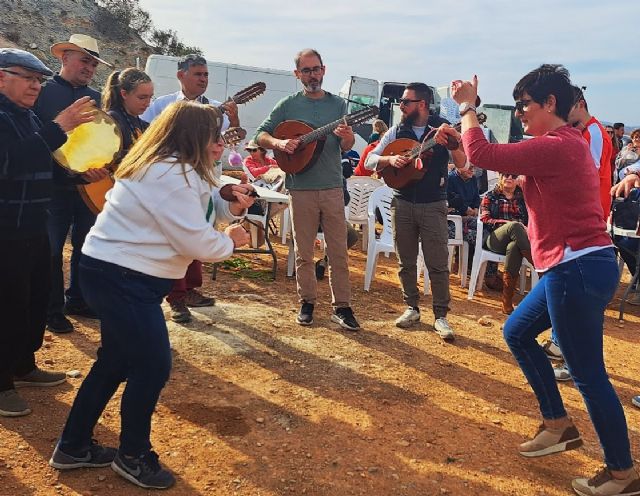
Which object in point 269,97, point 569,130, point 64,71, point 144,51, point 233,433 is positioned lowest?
point 233,433

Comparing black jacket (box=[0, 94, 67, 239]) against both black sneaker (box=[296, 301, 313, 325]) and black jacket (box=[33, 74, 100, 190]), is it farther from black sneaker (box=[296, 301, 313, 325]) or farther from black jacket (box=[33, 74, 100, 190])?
black sneaker (box=[296, 301, 313, 325])

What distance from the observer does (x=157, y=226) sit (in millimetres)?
2631

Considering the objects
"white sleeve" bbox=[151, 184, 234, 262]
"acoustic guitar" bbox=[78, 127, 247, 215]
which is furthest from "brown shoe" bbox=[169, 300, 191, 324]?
"white sleeve" bbox=[151, 184, 234, 262]

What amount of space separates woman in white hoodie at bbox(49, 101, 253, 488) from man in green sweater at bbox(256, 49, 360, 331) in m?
2.64

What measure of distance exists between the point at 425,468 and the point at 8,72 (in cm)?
314

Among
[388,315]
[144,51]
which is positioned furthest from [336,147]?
[144,51]

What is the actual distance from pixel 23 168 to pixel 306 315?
2.94 meters

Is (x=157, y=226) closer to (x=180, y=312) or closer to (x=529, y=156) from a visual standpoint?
(x=529, y=156)

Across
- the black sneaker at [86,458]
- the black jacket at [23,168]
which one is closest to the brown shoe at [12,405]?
the black sneaker at [86,458]

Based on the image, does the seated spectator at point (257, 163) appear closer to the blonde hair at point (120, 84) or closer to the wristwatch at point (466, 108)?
the blonde hair at point (120, 84)

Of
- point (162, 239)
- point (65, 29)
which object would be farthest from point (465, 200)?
point (65, 29)

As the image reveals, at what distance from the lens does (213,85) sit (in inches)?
732

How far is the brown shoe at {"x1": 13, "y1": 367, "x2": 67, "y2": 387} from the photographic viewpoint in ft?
12.9

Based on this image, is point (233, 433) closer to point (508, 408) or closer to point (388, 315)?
point (508, 408)
